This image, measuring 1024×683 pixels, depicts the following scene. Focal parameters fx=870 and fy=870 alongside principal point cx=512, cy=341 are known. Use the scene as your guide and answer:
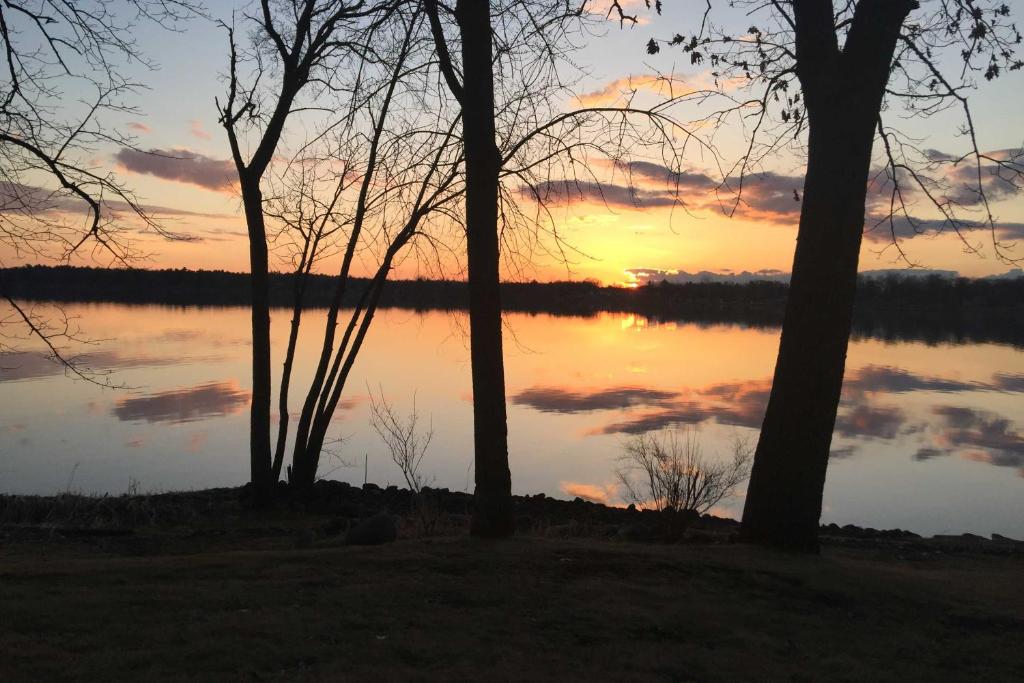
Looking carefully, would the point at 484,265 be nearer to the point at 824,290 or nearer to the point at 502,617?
the point at 824,290

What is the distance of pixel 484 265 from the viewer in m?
7.81

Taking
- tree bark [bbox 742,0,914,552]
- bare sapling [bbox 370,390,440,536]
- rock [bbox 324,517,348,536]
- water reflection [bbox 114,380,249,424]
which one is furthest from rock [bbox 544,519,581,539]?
water reflection [bbox 114,380,249,424]

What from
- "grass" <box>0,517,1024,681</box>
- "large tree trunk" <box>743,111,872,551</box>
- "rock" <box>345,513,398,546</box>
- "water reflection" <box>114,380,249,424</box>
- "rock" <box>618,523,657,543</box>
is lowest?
"water reflection" <box>114,380,249,424</box>

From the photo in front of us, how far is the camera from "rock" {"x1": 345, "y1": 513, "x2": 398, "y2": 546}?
8.16 m

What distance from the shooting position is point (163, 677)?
4.04 meters

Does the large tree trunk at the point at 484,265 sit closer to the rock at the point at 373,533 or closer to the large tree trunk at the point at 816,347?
the rock at the point at 373,533

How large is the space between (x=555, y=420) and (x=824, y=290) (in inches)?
612

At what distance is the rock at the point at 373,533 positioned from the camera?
8164mm

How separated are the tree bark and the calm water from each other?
4675mm

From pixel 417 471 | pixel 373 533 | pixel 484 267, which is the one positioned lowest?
pixel 417 471

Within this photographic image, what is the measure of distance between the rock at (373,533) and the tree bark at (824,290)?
3.50 metres

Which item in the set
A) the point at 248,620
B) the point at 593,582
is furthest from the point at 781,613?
the point at 248,620

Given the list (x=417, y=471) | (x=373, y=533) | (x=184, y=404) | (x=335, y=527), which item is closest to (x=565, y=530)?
(x=335, y=527)

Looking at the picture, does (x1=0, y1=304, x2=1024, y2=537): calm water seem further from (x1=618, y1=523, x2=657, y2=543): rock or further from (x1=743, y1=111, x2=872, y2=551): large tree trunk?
(x1=743, y1=111, x2=872, y2=551): large tree trunk
